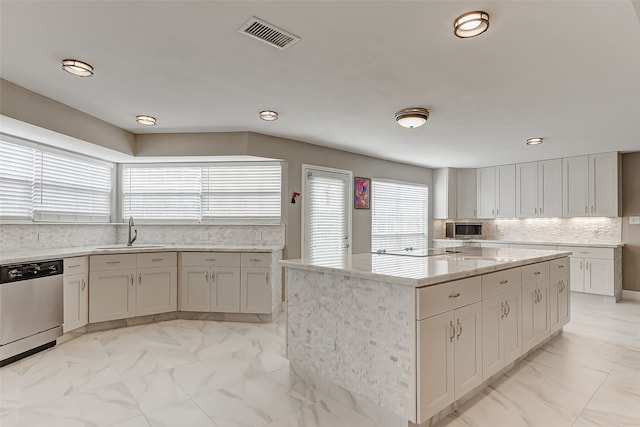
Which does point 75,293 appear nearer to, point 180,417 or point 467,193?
point 180,417

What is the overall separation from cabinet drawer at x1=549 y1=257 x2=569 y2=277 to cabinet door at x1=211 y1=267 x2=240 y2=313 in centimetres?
332

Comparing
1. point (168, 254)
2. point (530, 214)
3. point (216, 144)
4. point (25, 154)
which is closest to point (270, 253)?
point (168, 254)

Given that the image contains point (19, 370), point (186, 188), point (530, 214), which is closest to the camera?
point (19, 370)

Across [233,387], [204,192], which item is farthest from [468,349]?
[204,192]

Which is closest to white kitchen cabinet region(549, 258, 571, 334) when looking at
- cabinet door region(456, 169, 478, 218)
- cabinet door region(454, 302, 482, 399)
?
cabinet door region(454, 302, 482, 399)

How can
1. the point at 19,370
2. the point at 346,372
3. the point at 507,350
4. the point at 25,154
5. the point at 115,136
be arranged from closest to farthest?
the point at 346,372 < the point at 507,350 < the point at 19,370 < the point at 25,154 < the point at 115,136

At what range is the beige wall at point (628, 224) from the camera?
5500mm

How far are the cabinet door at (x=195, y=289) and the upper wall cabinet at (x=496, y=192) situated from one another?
5.41m

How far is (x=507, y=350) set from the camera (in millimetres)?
2670

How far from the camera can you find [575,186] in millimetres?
5812

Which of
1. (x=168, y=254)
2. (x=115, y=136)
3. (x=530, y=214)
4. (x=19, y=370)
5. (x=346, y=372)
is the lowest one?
(x=19, y=370)

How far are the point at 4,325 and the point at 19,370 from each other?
396mm

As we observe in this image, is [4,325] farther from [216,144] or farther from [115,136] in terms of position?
[216,144]

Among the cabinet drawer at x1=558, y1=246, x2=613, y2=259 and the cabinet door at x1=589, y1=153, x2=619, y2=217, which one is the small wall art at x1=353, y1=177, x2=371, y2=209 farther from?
the cabinet door at x1=589, y1=153, x2=619, y2=217
